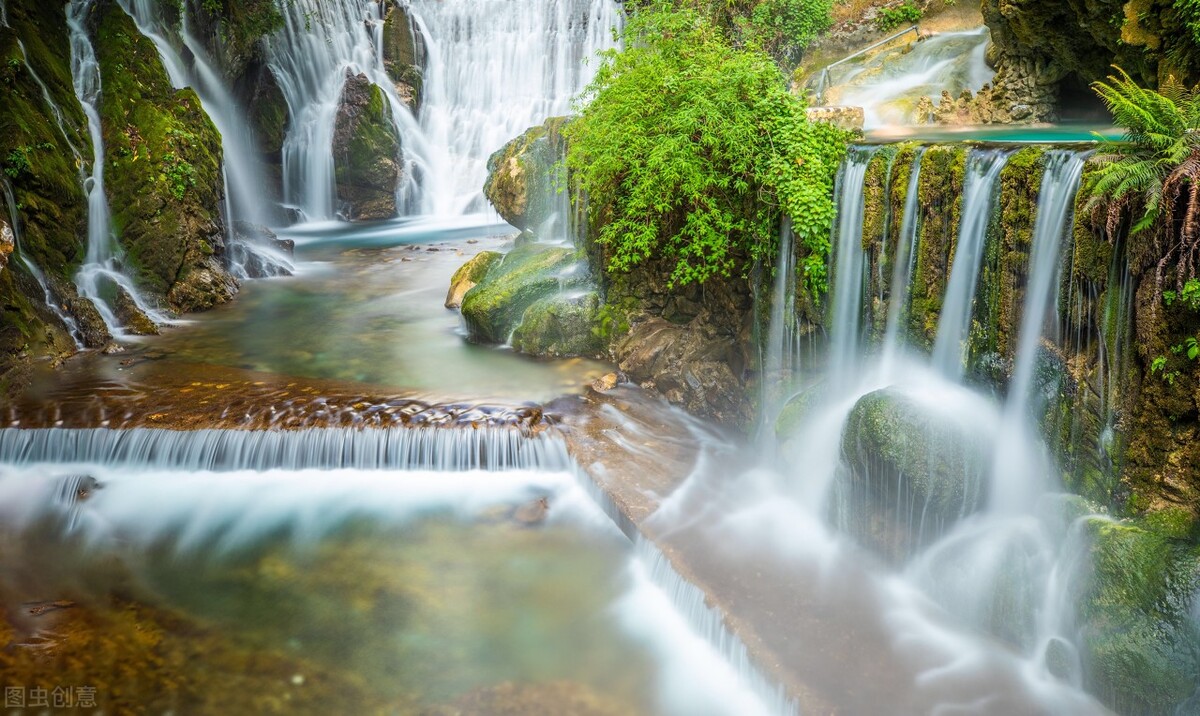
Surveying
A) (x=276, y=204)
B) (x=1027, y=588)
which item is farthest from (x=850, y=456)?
(x=276, y=204)

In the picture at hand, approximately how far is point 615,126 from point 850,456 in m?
4.55

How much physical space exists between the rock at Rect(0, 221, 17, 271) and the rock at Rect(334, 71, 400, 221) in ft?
36.8

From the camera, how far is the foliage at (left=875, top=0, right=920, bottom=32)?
754 inches

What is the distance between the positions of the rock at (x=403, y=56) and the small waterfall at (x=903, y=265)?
60.1ft

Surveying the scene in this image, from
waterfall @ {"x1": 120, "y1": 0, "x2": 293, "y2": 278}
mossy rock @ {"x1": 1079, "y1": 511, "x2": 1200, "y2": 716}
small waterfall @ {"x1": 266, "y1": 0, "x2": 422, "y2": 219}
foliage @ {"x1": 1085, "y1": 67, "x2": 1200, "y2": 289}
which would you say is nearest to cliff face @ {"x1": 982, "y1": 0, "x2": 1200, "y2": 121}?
foliage @ {"x1": 1085, "y1": 67, "x2": 1200, "y2": 289}

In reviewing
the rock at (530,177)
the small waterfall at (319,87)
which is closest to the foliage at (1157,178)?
the rock at (530,177)

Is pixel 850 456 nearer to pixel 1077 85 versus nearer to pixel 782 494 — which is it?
pixel 782 494

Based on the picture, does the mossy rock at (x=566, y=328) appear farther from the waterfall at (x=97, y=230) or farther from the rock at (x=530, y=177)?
the waterfall at (x=97, y=230)

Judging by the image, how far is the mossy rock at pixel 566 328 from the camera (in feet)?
32.6

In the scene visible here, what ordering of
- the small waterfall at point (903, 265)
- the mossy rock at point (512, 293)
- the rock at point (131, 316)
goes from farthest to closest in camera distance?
the rock at point (131, 316) → the mossy rock at point (512, 293) → the small waterfall at point (903, 265)

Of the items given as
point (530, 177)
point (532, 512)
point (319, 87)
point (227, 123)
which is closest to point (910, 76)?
point (530, 177)

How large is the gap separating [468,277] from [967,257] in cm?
850

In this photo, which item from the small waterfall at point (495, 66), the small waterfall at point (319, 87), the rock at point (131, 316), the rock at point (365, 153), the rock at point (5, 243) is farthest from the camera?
the small waterfall at point (495, 66)

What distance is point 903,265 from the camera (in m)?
6.51
